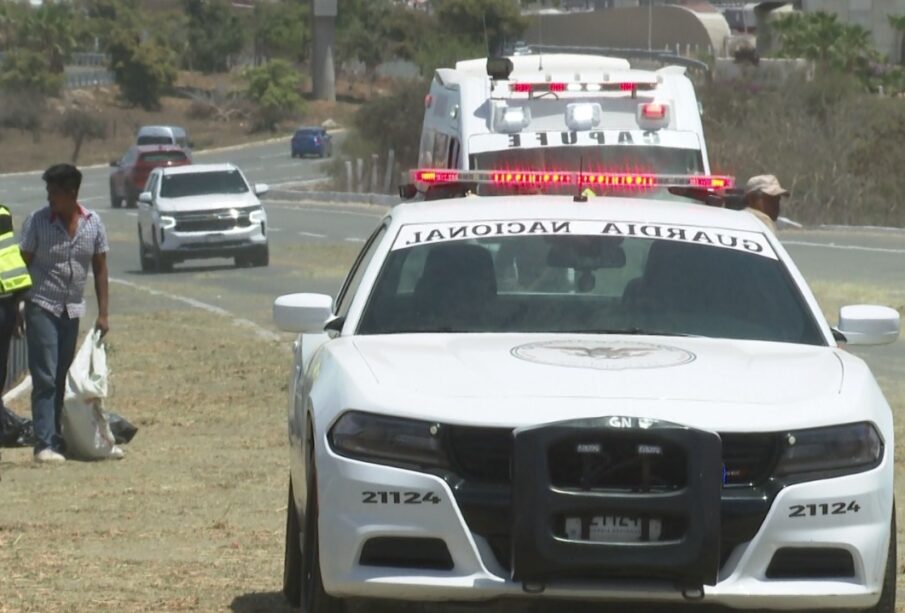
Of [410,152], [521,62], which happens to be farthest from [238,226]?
[410,152]

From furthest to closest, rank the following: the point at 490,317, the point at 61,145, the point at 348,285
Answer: the point at 61,145, the point at 348,285, the point at 490,317

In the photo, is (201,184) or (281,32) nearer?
(201,184)

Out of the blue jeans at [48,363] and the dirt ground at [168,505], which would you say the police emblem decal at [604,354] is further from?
the blue jeans at [48,363]

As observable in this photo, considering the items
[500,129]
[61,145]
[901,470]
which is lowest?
[61,145]

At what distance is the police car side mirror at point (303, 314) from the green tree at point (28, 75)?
118974mm

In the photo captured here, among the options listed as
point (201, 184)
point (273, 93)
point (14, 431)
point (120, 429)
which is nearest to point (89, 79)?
point (273, 93)

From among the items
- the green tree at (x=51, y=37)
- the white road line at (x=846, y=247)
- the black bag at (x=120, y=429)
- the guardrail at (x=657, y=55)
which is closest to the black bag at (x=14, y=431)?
the black bag at (x=120, y=429)

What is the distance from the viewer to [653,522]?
19.0ft

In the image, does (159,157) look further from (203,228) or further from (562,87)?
(562,87)

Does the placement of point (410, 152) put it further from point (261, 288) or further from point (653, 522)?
point (653, 522)

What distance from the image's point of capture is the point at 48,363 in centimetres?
1192

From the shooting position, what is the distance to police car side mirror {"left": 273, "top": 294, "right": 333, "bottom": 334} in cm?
732

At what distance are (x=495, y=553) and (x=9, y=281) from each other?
636cm

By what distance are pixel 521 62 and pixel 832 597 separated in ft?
43.5
